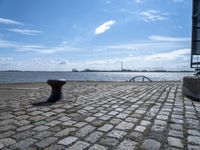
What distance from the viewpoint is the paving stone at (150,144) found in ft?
10.1

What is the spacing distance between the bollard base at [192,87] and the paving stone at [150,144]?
516 cm

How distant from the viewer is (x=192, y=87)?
8141mm

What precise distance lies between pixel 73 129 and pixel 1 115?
2.30m

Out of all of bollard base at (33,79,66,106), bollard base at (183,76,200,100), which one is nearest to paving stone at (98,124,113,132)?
bollard base at (33,79,66,106)

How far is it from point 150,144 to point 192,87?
5.77 metres

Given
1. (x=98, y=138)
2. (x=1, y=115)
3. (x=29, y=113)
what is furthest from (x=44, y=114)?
(x=98, y=138)

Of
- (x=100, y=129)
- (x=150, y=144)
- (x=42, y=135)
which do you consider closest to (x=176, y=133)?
(x=150, y=144)

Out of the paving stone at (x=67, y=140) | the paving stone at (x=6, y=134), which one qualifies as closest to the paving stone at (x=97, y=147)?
the paving stone at (x=67, y=140)

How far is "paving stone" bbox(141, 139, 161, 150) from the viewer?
308 centimetres

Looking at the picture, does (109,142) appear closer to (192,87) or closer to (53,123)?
(53,123)

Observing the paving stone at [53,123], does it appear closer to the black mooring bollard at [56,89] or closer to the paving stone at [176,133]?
the paving stone at [176,133]

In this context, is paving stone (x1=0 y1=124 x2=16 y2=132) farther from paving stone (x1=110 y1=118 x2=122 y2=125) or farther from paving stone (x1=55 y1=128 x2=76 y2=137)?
paving stone (x1=110 y1=118 x2=122 y2=125)

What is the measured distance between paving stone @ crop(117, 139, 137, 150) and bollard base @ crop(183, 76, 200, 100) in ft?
17.7

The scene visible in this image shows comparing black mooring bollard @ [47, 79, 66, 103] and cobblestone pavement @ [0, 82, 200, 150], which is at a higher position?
black mooring bollard @ [47, 79, 66, 103]
